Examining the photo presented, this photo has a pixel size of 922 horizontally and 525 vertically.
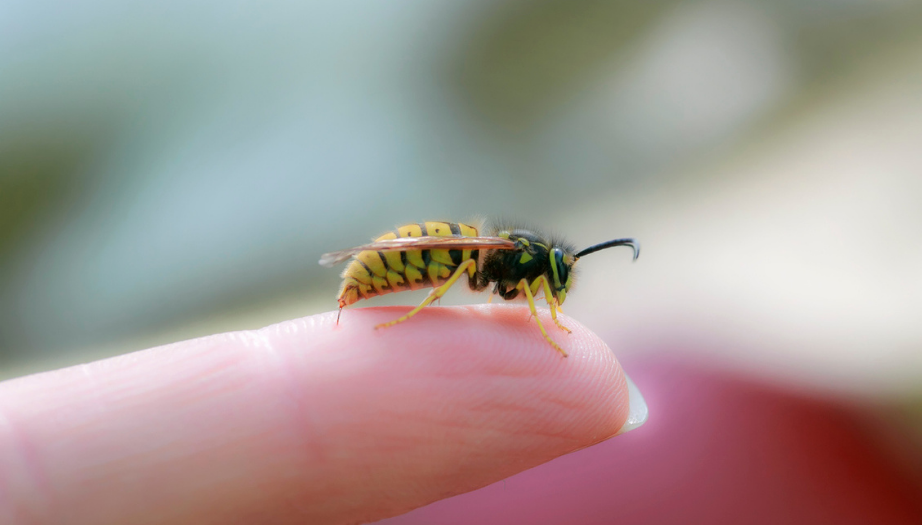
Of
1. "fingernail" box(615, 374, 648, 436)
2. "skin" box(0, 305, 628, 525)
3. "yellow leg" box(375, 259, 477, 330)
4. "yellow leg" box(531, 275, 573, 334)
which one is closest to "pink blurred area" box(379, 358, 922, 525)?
"fingernail" box(615, 374, 648, 436)

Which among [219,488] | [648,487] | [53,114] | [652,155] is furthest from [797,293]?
[53,114]

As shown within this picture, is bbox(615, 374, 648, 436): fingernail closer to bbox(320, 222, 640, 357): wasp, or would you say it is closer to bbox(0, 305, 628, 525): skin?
bbox(0, 305, 628, 525): skin

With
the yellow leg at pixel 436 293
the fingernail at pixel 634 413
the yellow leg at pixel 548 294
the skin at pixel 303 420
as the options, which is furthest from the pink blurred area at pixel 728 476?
the yellow leg at pixel 436 293

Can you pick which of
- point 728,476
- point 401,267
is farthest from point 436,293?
point 728,476

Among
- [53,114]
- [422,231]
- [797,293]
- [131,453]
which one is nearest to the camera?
[131,453]

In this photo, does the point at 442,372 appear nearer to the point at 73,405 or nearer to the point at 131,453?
the point at 131,453

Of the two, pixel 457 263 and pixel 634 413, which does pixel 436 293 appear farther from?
pixel 634 413

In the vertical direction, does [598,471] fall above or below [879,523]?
above

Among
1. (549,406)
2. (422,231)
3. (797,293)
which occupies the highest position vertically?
(422,231)
